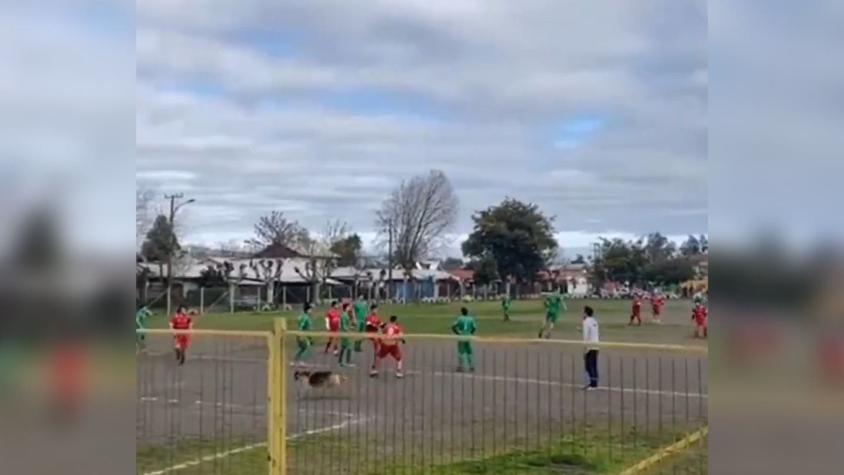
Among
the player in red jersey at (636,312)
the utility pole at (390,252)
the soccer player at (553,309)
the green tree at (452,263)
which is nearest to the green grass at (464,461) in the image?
the player in red jersey at (636,312)

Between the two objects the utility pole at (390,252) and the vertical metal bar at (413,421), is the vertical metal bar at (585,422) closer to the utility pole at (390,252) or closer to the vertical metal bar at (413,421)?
the vertical metal bar at (413,421)

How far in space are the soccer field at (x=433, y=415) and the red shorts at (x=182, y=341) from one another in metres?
0.10

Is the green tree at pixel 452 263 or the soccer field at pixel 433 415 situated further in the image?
the green tree at pixel 452 263

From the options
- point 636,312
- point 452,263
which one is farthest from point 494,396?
point 452,263

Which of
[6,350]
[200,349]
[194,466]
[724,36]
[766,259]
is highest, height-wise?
[724,36]

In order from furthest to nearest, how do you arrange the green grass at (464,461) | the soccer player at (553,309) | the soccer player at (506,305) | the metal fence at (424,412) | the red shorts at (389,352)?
1. the soccer player at (506,305)
2. the soccer player at (553,309)
3. the red shorts at (389,352)
4. the green grass at (464,461)
5. the metal fence at (424,412)

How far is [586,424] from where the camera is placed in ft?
15.9

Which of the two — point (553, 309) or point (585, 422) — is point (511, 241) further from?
point (585, 422)

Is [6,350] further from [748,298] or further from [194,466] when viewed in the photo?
[194,466]

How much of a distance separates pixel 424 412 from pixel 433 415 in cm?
12

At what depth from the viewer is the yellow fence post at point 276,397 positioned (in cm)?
363

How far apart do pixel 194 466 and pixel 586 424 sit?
2033 millimetres

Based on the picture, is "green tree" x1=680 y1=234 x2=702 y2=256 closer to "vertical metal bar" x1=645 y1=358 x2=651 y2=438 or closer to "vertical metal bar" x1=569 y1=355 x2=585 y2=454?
"vertical metal bar" x1=645 y1=358 x2=651 y2=438

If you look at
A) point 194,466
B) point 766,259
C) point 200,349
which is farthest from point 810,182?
point 200,349
